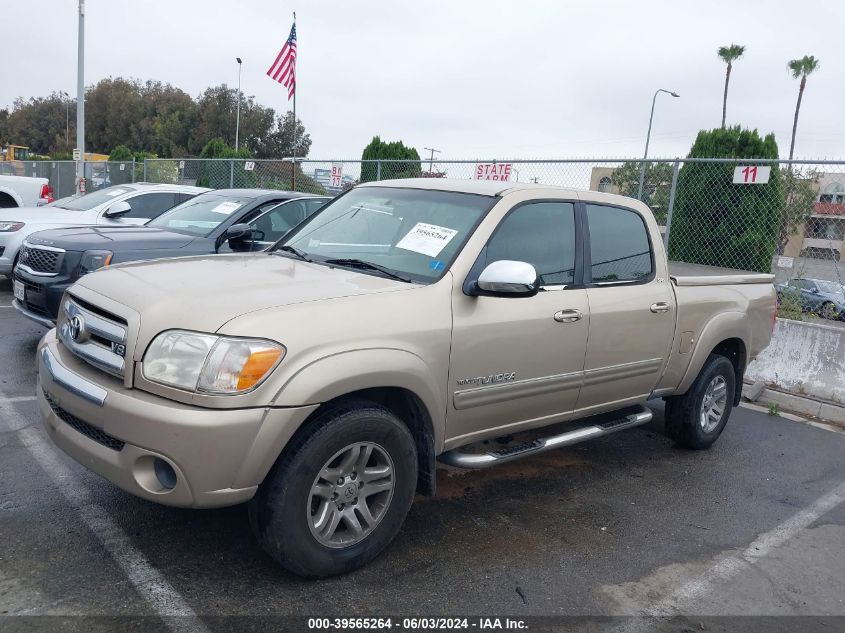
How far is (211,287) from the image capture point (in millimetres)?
3299

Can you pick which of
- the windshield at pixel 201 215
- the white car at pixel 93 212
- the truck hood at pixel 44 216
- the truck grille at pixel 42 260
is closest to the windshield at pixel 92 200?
the white car at pixel 93 212

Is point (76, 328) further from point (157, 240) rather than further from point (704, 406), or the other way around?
point (704, 406)

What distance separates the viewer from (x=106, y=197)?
34.6 ft

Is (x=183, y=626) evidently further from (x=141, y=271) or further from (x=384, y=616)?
(x=141, y=271)

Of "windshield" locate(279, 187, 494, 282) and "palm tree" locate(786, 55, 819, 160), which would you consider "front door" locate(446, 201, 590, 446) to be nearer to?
"windshield" locate(279, 187, 494, 282)

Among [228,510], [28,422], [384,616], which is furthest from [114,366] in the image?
[28,422]

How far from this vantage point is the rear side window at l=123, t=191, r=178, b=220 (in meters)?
10.1

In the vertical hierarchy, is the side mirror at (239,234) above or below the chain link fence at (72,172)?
below

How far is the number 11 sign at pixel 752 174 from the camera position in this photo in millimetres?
8023

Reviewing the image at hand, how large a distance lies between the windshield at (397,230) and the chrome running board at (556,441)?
3.16 feet

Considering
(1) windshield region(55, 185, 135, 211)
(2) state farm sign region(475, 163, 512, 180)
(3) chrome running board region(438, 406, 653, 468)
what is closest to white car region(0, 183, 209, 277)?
(1) windshield region(55, 185, 135, 211)

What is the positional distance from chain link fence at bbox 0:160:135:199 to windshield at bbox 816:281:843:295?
1681cm

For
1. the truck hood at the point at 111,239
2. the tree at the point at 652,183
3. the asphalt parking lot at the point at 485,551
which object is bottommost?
the asphalt parking lot at the point at 485,551

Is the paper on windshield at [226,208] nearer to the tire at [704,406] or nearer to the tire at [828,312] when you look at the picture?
the tire at [704,406]
